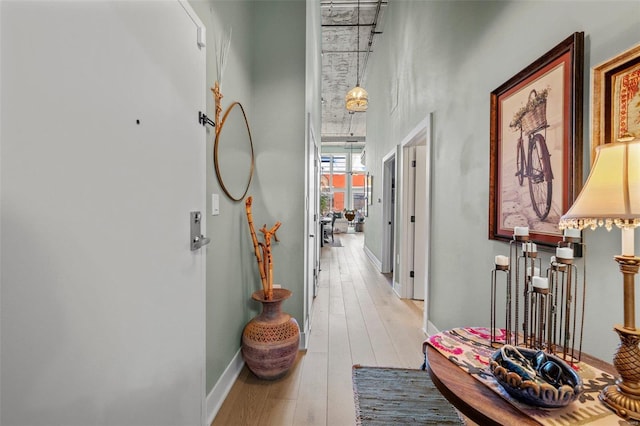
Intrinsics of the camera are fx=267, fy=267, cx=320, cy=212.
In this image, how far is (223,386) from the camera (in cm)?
170

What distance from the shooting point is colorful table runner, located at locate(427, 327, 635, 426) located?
0.69 m

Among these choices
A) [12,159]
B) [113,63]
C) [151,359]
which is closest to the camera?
[12,159]

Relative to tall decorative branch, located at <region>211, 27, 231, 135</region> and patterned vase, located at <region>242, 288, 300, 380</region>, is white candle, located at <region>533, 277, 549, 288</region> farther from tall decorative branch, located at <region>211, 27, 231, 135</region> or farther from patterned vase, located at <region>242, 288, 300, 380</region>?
tall decorative branch, located at <region>211, 27, 231, 135</region>

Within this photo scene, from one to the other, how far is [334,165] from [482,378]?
39.7 ft

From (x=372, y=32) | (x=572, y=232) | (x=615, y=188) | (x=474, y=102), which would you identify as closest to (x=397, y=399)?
(x=572, y=232)

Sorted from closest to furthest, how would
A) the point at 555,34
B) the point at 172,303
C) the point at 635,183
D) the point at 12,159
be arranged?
the point at 12,159 < the point at 635,183 < the point at 172,303 < the point at 555,34

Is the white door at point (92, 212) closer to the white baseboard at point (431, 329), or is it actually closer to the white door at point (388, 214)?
the white baseboard at point (431, 329)

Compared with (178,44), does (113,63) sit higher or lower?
lower

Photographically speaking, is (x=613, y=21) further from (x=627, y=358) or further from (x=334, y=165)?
(x=334, y=165)

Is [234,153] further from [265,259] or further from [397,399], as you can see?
[397,399]

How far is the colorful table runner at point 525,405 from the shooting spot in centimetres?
69

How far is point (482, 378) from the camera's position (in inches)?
34.1

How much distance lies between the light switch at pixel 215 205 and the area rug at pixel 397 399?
146 centimetres

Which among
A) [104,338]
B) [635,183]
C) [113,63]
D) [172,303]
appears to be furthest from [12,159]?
[635,183]
